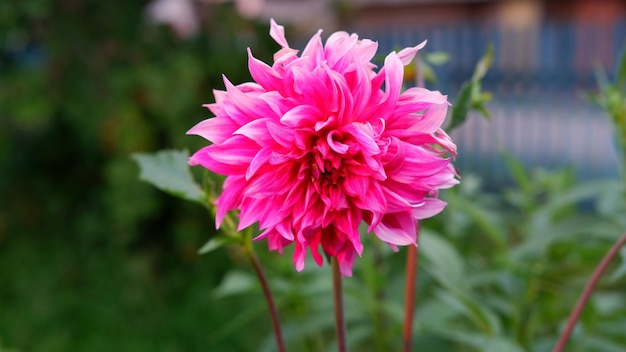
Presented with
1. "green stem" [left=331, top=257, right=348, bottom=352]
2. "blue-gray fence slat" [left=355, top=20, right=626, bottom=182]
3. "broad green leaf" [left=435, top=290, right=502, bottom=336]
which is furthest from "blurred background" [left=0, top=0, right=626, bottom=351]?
"blue-gray fence slat" [left=355, top=20, right=626, bottom=182]

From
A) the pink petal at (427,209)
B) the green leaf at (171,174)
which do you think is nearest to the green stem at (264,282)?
the green leaf at (171,174)

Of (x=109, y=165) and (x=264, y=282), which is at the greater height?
(x=264, y=282)

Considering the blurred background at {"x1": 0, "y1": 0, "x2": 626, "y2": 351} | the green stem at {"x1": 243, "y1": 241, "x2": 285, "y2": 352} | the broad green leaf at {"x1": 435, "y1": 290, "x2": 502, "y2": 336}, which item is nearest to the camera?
the green stem at {"x1": 243, "y1": 241, "x2": 285, "y2": 352}

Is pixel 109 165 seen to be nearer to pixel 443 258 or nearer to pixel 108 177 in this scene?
pixel 108 177

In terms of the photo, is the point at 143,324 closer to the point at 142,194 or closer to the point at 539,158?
the point at 142,194

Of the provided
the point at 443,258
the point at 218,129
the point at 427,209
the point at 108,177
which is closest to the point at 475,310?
the point at 443,258

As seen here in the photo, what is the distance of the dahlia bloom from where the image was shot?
512 mm

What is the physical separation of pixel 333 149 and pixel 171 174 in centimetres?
27

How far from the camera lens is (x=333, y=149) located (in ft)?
1.72

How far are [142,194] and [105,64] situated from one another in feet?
1.84

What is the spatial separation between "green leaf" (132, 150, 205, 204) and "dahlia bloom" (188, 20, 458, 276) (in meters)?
0.15

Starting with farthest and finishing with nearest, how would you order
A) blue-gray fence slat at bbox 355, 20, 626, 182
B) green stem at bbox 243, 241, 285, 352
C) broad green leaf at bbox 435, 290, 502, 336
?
blue-gray fence slat at bbox 355, 20, 626, 182, broad green leaf at bbox 435, 290, 502, 336, green stem at bbox 243, 241, 285, 352

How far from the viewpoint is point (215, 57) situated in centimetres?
247

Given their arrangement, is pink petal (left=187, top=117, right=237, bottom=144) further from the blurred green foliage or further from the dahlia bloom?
the blurred green foliage
